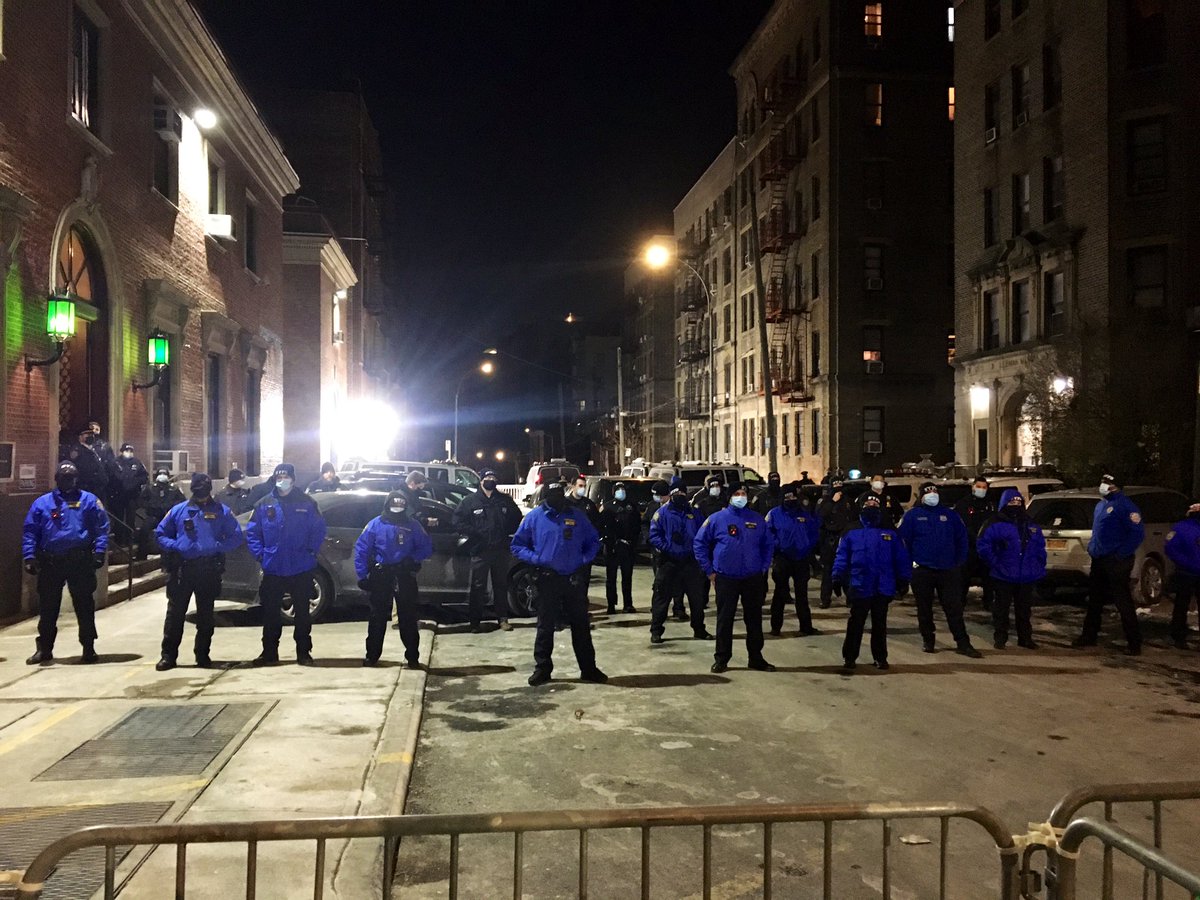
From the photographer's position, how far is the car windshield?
14047mm

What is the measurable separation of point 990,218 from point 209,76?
2398 cm

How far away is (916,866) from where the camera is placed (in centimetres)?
506

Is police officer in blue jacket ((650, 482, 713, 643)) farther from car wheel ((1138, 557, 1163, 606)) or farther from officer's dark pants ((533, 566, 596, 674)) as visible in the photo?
car wheel ((1138, 557, 1163, 606))

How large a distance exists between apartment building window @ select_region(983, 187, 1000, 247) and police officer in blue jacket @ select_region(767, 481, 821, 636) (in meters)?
22.8

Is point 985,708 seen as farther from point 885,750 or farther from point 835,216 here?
point 835,216

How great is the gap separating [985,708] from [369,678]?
17.8 feet

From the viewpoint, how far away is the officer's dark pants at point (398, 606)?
9.59 meters

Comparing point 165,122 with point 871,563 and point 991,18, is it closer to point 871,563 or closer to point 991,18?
point 871,563

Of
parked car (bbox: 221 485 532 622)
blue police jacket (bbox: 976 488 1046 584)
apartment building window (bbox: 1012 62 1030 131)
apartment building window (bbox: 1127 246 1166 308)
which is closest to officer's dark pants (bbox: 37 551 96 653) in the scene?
parked car (bbox: 221 485 532 622)

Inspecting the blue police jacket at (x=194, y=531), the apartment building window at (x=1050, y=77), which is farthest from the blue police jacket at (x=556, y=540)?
the apartment building window at (x=1050, y=77)

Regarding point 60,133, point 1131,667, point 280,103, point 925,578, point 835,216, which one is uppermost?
point 280,103

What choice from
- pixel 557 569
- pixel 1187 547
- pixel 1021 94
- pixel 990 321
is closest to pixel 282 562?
pixel 557 569

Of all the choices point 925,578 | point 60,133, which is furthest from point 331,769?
point 60,133

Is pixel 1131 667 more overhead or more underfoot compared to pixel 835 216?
more underfoot
